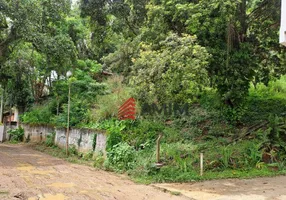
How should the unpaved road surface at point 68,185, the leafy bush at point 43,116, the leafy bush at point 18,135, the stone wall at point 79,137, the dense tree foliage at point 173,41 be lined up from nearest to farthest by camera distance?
1. the unpaved road surface at point 68,185
2. the dense tree foliage at point 173,41
3. the stone wall at point 79,137
4. the leafy bush at point 43,116
5. the leafy bush at point 18,135

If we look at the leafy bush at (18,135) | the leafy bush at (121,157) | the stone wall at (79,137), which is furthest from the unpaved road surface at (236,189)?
the leafy bush at (18,135)

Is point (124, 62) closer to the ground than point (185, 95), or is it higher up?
higher up

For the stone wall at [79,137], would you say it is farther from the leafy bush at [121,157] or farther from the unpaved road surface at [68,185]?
the unpaved road surface at [68,185]

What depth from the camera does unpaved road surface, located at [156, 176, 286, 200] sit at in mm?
7023

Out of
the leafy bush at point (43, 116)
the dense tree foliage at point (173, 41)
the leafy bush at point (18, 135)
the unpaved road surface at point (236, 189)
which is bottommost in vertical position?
the leafy bush at point (18, 135)

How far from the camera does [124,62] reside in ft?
54.2

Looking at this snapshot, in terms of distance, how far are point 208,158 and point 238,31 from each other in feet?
18.4

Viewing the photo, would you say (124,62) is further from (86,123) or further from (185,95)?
(185,95)

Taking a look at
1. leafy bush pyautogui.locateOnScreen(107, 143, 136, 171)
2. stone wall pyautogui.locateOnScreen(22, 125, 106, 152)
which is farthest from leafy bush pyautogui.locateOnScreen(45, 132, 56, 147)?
leafy bush pyautogui.locateOnScreen(107, 143, 136, 171)

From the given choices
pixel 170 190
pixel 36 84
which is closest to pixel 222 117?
pixel 170 190

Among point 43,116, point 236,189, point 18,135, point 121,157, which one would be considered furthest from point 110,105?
point 18,135

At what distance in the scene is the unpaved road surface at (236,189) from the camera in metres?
7.02

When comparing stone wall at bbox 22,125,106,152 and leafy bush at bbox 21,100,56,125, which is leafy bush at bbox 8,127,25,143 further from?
stone wall at bbox 22,125,106,152

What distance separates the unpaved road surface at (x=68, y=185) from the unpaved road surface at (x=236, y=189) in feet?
2.00
